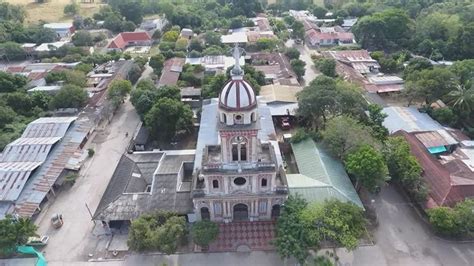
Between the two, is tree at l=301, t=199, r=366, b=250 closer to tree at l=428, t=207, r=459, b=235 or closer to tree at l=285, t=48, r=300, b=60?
tree at l=428, t=207, r=459, b=235

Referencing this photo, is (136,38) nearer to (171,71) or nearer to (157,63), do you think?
(157,63)

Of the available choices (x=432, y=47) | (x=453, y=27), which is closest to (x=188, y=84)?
(x=432, y=47)

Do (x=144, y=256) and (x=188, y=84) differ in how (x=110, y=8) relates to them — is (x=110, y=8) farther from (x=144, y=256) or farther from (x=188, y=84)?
(x=144, y=256)

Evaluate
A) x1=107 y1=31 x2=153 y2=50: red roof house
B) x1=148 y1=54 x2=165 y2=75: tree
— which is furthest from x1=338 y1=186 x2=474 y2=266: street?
x1=107 y1=31 x2=153 y2=50: red roof house

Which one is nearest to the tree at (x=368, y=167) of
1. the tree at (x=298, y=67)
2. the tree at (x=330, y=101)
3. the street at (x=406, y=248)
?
the street at (x=406, y=248)

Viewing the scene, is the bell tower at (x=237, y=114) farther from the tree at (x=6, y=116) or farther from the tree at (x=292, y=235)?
the tree at (x=6, y=116)

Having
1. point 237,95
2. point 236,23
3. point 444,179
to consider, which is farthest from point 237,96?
point 236,23
